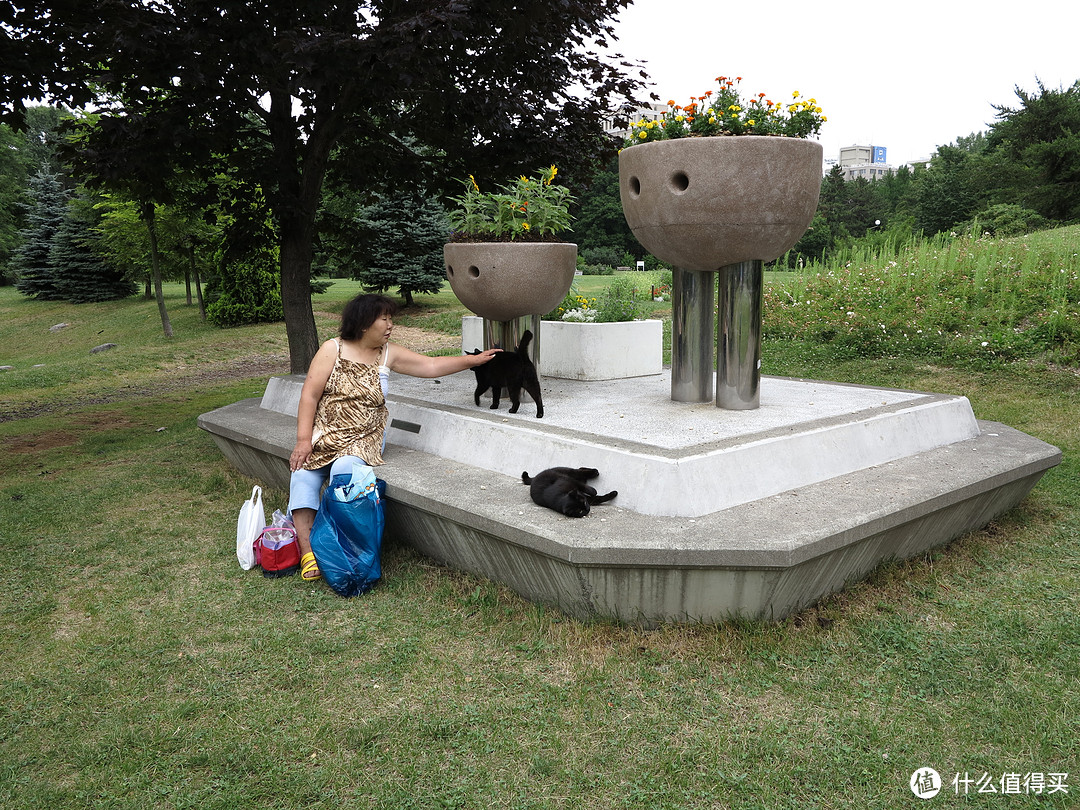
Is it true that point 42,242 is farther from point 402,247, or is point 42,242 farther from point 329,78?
point 329,78

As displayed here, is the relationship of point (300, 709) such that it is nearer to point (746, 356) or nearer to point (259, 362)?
point (746, 356)

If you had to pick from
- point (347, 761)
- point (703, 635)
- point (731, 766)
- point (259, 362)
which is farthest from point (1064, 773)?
point (259, 362)

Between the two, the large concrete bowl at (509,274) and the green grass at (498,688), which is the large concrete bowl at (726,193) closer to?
the large concrete bowl at (509,274)

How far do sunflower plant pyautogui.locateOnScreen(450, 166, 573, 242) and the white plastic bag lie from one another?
7.09ft

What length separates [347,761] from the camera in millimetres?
2580

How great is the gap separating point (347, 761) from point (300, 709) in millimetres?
410

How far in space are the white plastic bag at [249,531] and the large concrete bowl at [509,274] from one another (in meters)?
1.76

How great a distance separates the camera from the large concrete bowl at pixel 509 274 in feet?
16.0

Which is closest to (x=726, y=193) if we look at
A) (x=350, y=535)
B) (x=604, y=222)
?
(x=350, y=535)

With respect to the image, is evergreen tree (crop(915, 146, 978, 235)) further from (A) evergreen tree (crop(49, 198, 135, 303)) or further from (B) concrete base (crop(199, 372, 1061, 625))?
(B) concrete base (crop(199, 372, 1061, 625))

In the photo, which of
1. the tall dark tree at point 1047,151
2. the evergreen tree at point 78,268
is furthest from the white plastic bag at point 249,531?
the tall dark tree at point 1047,151

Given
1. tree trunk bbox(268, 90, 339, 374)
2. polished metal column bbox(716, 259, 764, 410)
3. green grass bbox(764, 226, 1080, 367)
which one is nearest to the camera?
polished metal column bbox(716, 259, 764, 410)

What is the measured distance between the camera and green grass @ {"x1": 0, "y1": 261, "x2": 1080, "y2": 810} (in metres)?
2.46

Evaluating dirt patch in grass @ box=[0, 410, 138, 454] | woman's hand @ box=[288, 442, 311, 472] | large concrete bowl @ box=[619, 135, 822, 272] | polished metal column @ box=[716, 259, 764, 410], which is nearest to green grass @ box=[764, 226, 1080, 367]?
polished metal column @ box=[716, 259, 764, 410]
